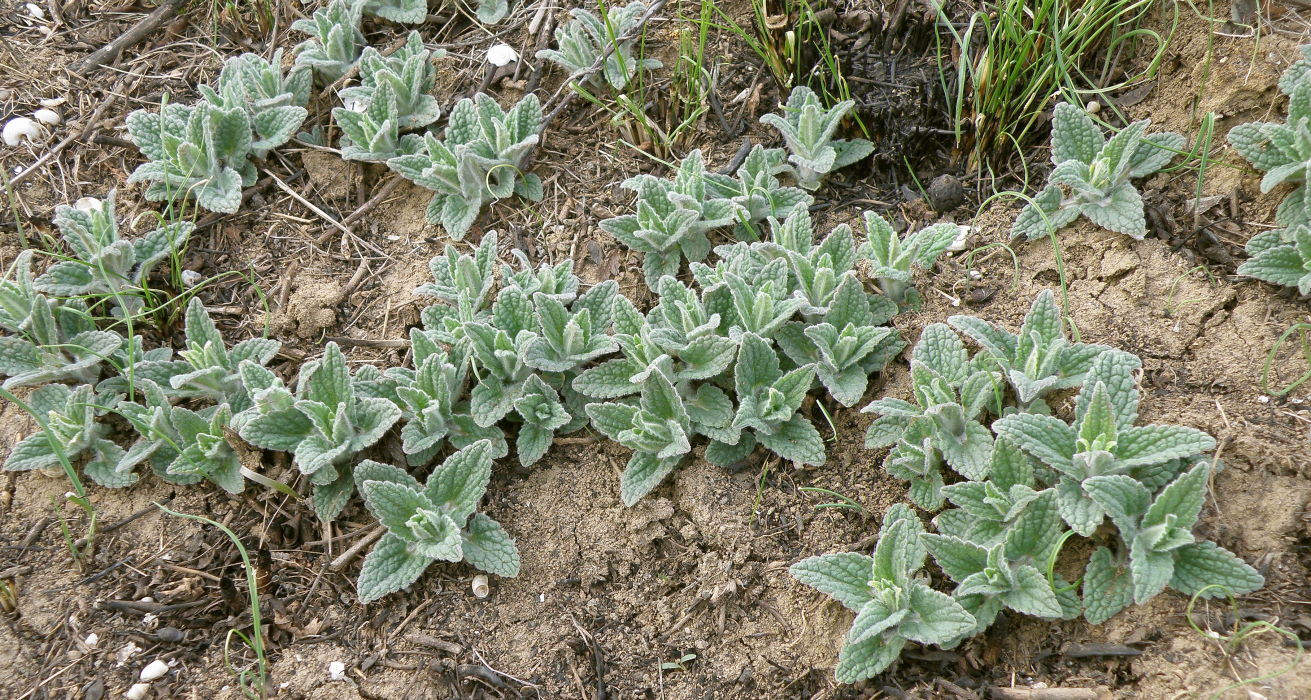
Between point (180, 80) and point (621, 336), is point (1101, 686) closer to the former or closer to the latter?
point (621, 336)

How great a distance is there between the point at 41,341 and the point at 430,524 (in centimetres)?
149

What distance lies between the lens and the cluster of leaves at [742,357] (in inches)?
104

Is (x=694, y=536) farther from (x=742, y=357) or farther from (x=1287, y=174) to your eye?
(x=1287, y=174)

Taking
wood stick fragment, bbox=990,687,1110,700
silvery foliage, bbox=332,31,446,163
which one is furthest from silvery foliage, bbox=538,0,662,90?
wood stick fragment, bbox=990,687,1110,700

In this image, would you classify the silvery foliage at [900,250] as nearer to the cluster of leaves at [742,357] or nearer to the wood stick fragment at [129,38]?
the cluster of leaves at [742,357]

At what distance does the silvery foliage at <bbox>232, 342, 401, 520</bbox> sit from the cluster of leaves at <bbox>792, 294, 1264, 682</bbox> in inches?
53.7

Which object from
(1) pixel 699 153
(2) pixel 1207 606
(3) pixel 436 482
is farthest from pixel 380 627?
(2) pixel 1207 606

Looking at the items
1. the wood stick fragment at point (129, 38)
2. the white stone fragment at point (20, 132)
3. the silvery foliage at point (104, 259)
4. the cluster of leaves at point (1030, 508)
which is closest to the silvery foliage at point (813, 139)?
the cluster of leaves at point (1030, 508)

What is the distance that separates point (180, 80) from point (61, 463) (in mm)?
1727

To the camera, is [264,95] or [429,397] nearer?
[429,397]

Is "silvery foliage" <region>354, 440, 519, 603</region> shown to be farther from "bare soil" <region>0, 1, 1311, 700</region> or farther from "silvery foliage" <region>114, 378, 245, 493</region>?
"silvery foliage" <region>114, 378, 245, 493</region>

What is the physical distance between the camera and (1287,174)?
263 centimetres

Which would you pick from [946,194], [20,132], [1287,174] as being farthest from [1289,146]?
[20,132]

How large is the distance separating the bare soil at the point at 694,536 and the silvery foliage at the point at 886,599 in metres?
0.12
